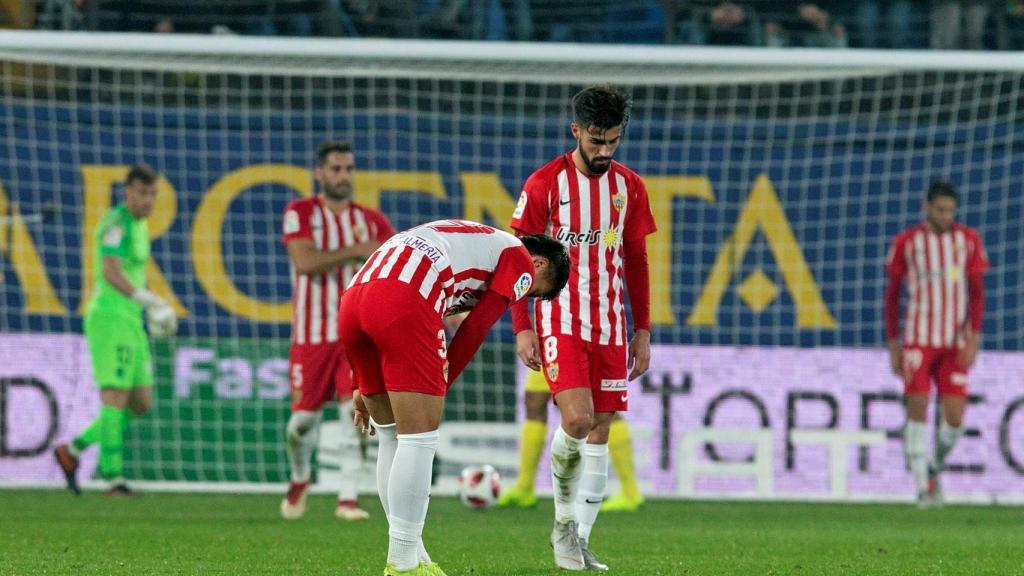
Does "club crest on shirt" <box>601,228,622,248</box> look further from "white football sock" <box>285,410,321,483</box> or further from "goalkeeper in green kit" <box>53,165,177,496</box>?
"goalkeeper in green kit" <box>53,165,177,496</box>

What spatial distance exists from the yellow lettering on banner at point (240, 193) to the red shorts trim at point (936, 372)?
378 cm

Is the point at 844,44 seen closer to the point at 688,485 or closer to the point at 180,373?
the point at 688,485

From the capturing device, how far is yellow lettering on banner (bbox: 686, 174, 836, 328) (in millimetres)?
11945

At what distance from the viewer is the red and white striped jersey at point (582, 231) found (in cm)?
626

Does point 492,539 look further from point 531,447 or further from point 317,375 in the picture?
point 531,447

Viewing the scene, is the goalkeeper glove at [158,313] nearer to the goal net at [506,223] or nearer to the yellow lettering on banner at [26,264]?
the goal net at [506,223]

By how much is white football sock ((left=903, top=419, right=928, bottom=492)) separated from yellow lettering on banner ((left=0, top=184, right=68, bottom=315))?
626 cm

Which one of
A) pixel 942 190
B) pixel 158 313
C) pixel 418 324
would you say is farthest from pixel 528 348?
pixel 942 190

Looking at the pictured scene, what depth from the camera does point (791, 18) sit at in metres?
13.4

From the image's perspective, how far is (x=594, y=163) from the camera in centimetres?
614

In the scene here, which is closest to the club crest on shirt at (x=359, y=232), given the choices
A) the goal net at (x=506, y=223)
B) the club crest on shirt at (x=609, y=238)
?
the goal net at (x=506, y=223)

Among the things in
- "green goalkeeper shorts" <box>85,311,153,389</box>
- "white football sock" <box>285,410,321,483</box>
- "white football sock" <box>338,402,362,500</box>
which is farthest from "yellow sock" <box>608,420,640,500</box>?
"green goalkeeper shorts" <box>85,311,153,389</box>

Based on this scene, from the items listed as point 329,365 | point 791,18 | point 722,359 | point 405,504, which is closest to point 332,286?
point 329,365

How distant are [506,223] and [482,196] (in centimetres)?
28
